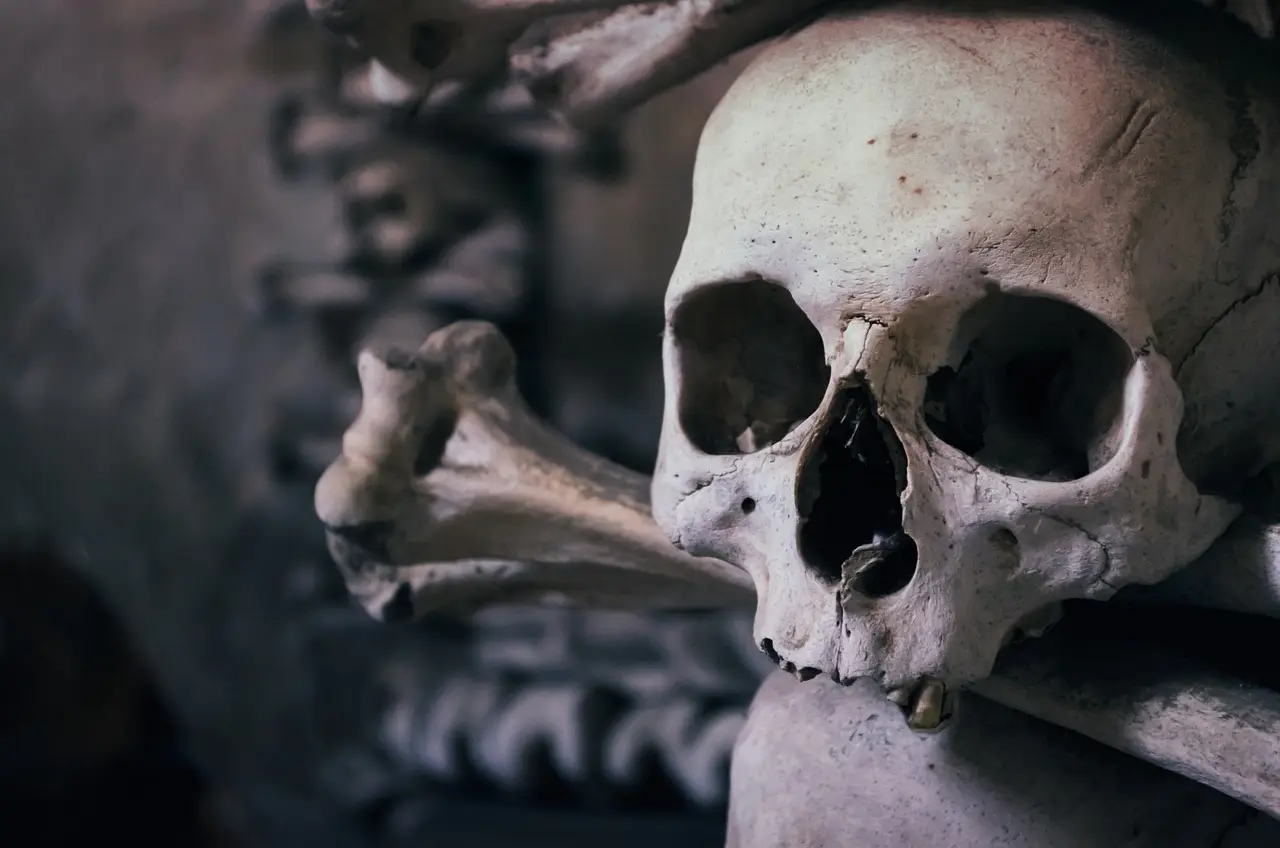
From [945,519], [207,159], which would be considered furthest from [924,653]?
[207,159]

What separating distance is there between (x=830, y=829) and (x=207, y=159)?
93 centimetres

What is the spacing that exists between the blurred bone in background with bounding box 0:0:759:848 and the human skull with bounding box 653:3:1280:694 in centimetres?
47

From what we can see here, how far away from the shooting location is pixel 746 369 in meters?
0.68

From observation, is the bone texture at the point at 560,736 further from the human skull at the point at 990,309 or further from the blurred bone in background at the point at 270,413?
the human skull at the point at 990,309

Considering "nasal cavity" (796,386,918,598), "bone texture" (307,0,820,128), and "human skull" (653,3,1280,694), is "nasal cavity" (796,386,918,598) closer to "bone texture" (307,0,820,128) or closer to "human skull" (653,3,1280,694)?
"human skull" (653,3,1280,694)

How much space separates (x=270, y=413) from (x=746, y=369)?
71cm

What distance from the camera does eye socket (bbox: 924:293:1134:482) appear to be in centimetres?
58

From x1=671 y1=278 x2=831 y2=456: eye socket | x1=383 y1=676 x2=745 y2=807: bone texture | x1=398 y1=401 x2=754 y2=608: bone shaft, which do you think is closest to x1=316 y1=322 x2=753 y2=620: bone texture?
x1=398 y1=401 x2=754 y2=608: bone shaft

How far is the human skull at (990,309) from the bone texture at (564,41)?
9cm

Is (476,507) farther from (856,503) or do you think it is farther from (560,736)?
(560,736)

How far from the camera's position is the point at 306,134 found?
1193 millimetres

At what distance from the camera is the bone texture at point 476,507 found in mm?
769

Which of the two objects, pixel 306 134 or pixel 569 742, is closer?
pixel 569 742

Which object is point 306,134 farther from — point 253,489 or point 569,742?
point 569,742
